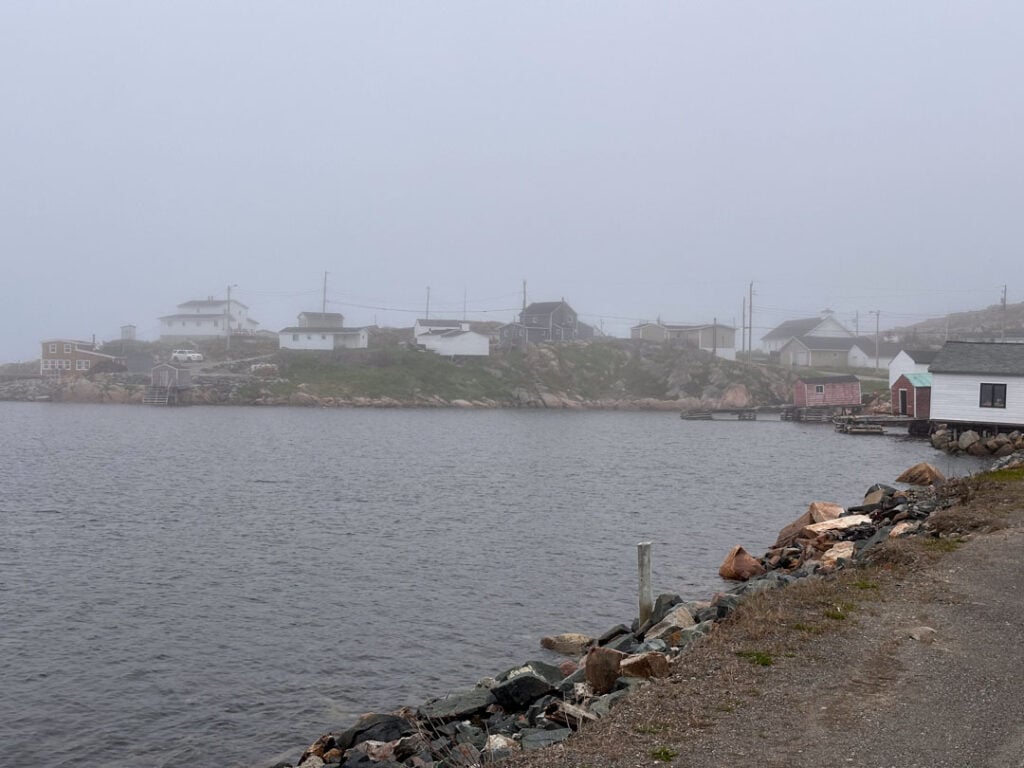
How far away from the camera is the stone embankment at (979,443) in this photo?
54844 millimetres

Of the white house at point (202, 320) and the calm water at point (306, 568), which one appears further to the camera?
the white house at point (202, 320)

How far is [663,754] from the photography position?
816 cm

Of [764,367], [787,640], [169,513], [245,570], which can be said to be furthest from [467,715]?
[764,367]

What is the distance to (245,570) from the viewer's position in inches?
1053

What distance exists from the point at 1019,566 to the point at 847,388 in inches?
3590

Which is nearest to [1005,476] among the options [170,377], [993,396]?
[993,396]

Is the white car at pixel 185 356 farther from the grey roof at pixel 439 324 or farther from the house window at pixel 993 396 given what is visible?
the house window at pixel 993 396

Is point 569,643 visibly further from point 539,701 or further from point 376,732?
point 376,732

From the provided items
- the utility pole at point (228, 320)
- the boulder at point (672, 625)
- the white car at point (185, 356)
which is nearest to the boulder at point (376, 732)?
the boulder at point (672, 625)

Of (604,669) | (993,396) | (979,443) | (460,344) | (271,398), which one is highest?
(460,344)

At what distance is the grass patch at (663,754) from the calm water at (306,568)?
8.42 m

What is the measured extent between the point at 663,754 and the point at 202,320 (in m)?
146

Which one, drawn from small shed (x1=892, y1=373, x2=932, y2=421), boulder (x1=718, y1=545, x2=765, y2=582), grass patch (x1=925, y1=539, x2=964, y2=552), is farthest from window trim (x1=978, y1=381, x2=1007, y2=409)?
grass patch (x1=925, y1=539, x2=964, y2=552)

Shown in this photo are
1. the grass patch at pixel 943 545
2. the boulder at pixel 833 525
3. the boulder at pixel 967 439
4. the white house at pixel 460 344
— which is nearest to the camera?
the grass patch at pixel 943 545
